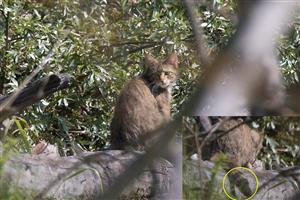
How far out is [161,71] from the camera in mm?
7621

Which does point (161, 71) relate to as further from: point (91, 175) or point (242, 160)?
point (242, 160)

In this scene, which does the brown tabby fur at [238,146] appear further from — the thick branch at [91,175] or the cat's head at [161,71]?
the cat's head at [161,71]

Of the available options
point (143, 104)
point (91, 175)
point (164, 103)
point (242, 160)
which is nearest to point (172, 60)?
point (164, 103)

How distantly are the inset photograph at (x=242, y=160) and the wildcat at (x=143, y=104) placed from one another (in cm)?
367

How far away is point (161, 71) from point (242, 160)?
4.47 metres

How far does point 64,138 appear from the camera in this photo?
8.02 meters

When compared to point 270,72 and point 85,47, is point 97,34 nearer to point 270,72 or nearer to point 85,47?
point 85,47

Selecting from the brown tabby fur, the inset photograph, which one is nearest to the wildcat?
the brown tabby fur

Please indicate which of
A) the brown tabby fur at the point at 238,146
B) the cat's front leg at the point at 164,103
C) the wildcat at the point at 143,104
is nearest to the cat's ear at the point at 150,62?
the wildcat at the point at 143,104

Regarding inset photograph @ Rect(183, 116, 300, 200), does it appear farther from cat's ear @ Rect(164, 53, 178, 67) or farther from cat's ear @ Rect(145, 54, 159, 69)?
cat's ear @ Rect(145, 54, 159, 69)

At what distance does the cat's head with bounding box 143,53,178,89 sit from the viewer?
7609mm

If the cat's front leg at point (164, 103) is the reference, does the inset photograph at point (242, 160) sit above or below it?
below

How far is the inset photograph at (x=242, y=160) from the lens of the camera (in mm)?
2707

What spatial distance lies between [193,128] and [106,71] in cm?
516
